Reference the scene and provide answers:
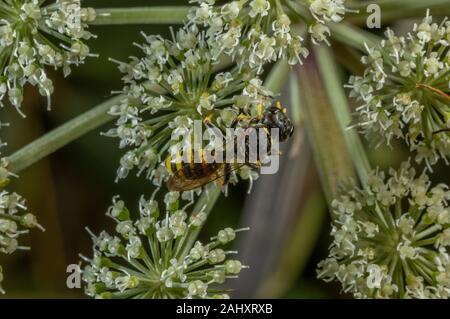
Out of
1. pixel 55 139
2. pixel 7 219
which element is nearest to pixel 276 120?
pixel 55 139

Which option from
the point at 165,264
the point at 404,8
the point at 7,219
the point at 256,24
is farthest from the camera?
the point at 404,8

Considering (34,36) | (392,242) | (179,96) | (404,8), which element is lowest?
Answer: (392,242)

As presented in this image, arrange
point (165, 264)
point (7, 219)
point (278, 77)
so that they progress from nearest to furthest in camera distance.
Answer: point (165, 264) → point (7, 219) → point (278, 77)

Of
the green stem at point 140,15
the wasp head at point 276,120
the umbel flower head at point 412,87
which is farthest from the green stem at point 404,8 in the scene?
the green stem at point 140,15

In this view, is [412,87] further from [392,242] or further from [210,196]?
[210,196]

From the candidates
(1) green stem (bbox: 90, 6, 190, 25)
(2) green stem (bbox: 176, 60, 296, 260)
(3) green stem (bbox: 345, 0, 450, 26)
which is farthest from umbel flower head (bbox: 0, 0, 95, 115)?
(3) green stem (bbox: 345, 0, 450, 26)

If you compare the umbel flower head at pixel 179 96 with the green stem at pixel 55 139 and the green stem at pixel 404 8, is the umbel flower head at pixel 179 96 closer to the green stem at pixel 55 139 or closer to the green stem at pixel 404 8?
the green stem at pixel 55 139

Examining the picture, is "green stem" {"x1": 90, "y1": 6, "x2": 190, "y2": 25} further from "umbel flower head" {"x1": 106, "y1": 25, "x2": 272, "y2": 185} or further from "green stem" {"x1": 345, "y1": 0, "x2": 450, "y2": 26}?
"green stem" {"x1": 345, "y1": 0, "x2": 450, "y2": 26}
